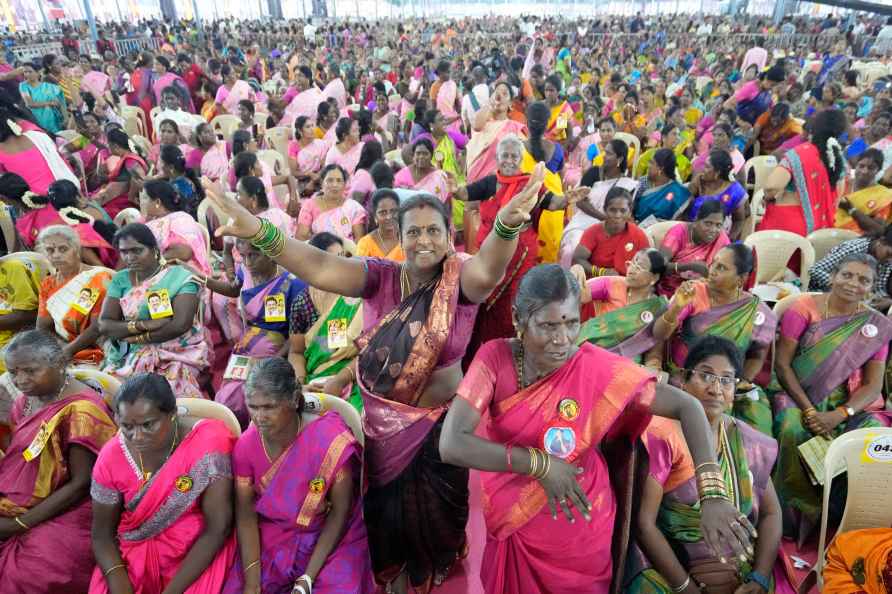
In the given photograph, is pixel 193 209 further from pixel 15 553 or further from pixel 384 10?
Result: pixel 384 10

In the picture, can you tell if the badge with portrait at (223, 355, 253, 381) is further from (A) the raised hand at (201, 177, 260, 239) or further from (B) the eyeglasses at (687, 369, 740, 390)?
(B) the eyeglasses at (687, 369, 740, 390)

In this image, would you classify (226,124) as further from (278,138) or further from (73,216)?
(73,216)

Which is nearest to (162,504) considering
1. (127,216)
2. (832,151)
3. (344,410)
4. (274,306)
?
(344,410)

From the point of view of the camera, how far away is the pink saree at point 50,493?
6.37 feet

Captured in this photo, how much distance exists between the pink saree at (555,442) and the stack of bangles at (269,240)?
71cm

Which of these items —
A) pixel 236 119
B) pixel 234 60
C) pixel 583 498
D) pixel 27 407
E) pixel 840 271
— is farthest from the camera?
pixel 234 60

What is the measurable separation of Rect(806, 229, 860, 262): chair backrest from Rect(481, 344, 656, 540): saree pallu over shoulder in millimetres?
2974

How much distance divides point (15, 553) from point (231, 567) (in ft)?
2.57

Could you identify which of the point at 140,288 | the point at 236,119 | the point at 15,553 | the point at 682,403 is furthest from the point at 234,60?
the point at 682,403

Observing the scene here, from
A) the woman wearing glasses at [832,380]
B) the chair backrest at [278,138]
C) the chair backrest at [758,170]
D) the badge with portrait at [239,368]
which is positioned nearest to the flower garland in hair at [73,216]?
the badge with portrait at [239,368]

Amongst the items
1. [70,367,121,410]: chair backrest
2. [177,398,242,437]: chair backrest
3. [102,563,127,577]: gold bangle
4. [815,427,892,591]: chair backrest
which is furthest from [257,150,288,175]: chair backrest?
[815,427,892,591]: chair backrest

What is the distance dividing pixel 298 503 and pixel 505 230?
3.66 ft

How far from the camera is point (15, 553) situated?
6.40ft

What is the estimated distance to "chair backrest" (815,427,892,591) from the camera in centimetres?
195
